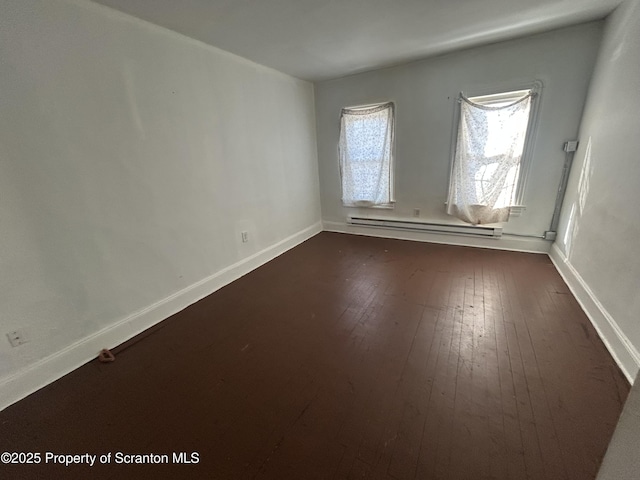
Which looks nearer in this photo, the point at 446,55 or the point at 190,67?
the point at 190,67

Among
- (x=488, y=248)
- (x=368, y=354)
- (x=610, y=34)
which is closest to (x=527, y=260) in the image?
(x=488, y=248)

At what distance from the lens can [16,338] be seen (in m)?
1.50

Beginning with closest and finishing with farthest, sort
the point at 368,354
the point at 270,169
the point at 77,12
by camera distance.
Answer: the point at 77,12
the point at 368,354
the point at 270,169

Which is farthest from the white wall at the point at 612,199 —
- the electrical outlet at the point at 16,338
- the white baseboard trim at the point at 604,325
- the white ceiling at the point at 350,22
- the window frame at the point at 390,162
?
the electrical outlet at the point at 16,338

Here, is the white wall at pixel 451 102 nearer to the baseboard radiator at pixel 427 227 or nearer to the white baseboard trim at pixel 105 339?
the baseboard radiator at pixel 427 227

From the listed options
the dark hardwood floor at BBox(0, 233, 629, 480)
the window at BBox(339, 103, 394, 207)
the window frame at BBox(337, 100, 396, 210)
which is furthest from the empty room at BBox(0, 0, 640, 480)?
the window at BBox(339, 103, 394, 207)

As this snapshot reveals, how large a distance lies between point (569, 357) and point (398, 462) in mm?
1361

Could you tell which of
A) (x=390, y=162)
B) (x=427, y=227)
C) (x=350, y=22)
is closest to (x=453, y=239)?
(x=427, y=227)

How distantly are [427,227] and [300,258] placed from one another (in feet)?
6.05

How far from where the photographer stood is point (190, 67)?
2.26m

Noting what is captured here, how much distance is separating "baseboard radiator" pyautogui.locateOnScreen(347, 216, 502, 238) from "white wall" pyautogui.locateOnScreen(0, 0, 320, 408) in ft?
6.58

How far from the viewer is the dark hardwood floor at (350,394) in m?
1.15

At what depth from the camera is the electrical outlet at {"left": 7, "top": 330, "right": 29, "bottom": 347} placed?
58.5 inches

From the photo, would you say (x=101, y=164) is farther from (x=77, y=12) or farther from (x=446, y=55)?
(x=446, y=55)
